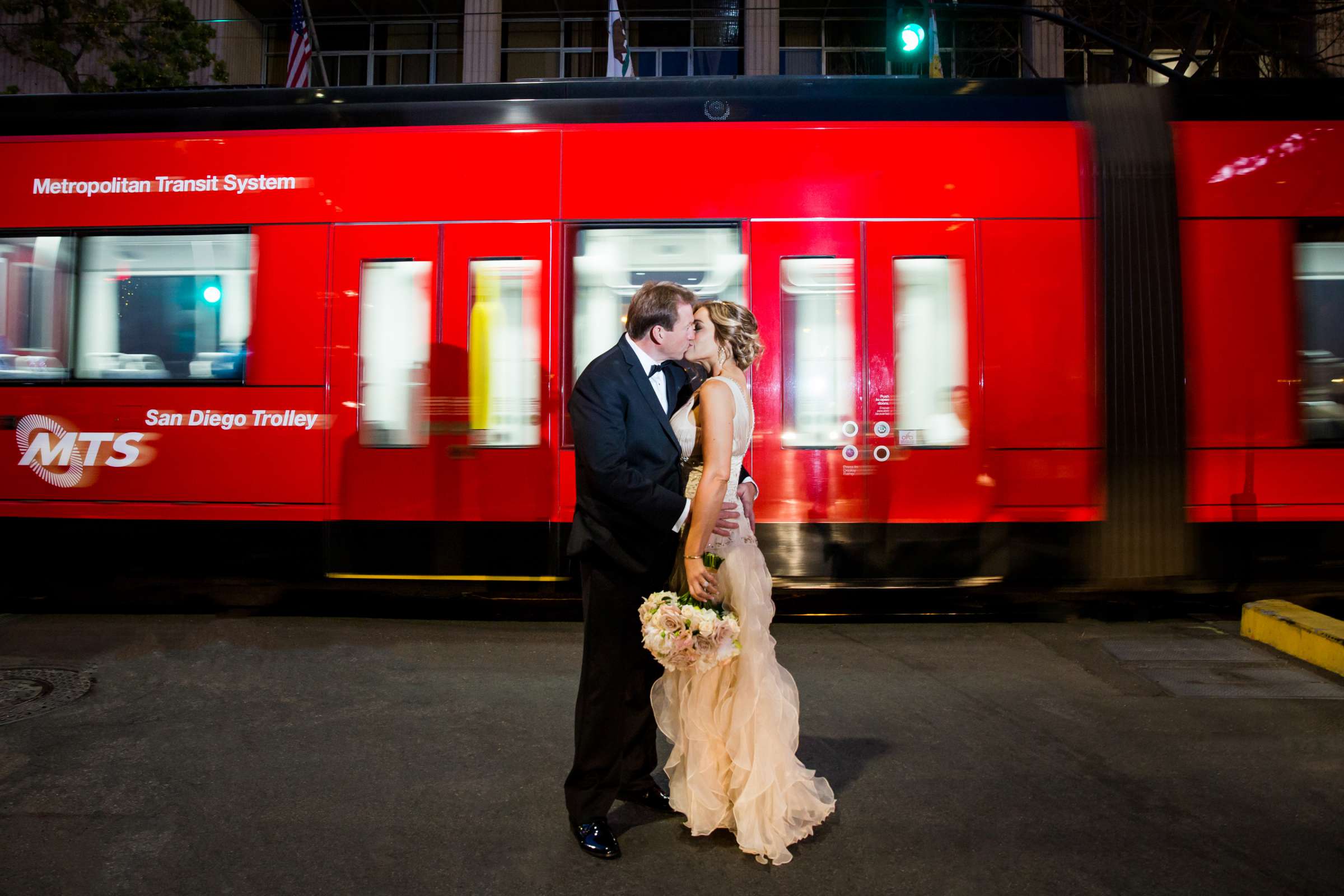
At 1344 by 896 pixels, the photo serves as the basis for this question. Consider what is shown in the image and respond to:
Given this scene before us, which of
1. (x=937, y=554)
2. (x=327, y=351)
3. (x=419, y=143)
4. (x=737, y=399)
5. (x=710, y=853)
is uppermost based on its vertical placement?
(x=419, y=143)

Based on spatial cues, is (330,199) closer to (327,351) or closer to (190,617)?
(327,351)

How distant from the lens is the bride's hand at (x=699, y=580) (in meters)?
3.09

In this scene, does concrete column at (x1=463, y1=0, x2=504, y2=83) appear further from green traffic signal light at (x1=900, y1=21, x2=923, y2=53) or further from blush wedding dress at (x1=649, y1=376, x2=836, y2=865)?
blush wedding dress at (x1=649, y1=376, x2=836, y2=865)

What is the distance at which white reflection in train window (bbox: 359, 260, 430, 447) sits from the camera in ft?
19.9

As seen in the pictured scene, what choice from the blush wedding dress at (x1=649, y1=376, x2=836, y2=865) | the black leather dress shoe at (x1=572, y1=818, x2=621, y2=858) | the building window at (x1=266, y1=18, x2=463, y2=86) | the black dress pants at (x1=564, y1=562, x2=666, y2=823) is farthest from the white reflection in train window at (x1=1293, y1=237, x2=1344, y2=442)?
the building window at (x1=266, y1=18, x2=463, y2=86)

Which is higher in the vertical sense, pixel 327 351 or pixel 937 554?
pixel 327 351

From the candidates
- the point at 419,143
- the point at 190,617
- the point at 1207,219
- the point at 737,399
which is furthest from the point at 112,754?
the point at 1207,219

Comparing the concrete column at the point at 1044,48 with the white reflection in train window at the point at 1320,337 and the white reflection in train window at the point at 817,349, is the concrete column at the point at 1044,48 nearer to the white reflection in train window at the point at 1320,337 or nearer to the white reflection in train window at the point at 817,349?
the white reflection in train window at the point at 1320,337

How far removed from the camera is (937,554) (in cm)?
593

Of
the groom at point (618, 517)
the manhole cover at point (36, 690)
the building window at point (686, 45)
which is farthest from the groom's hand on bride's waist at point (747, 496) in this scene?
the building window at point (686, 45)

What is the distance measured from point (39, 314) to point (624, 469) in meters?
5.39

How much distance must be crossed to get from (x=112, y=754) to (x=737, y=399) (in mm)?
3111

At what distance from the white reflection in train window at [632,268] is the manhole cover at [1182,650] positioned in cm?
322

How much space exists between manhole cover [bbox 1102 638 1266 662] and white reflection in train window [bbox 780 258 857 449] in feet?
6.91
